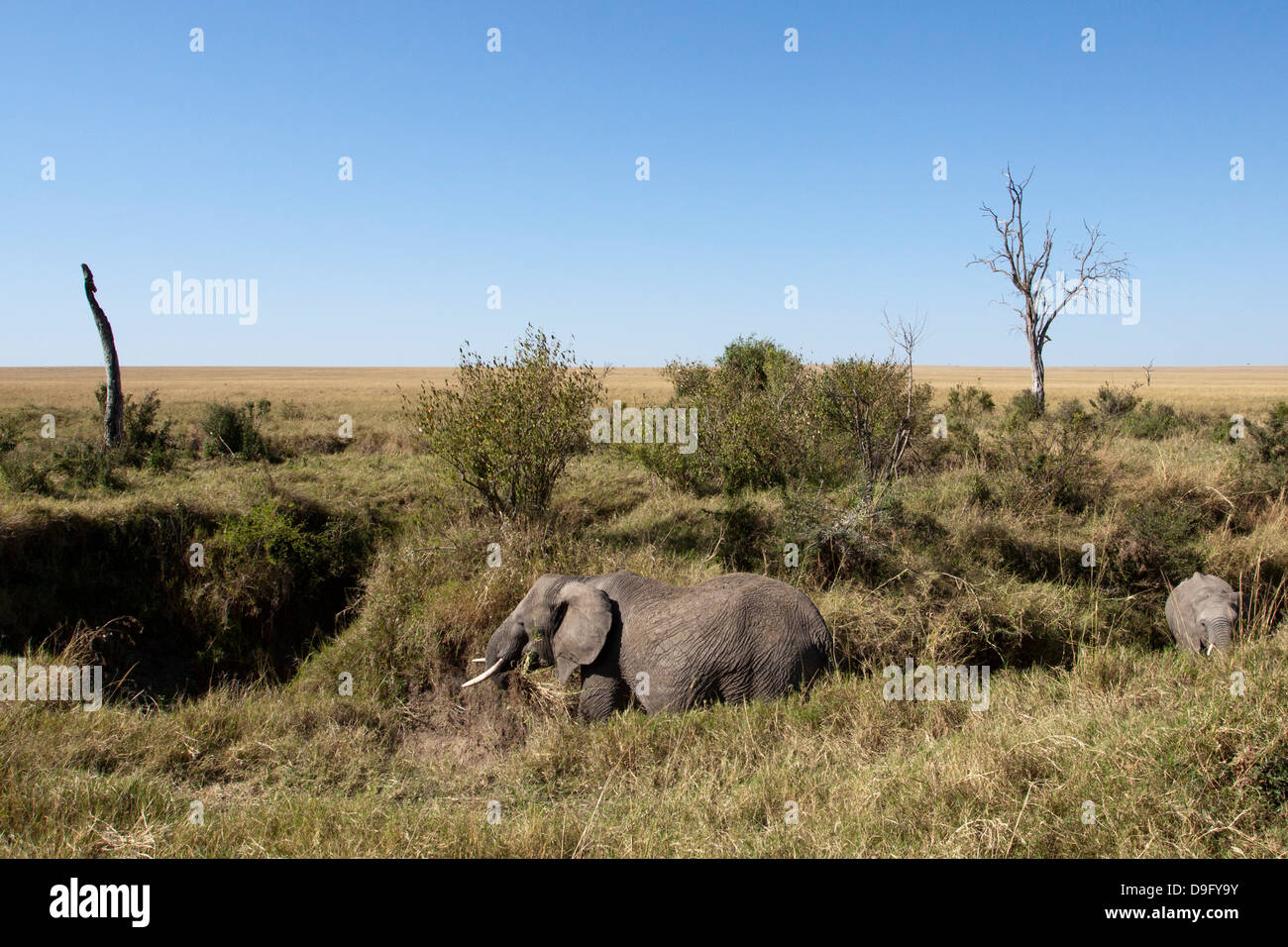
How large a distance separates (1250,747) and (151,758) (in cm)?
757

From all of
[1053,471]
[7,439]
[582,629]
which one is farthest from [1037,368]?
[7,439]

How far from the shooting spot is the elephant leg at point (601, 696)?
7172mm

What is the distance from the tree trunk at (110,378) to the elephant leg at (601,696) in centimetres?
1334

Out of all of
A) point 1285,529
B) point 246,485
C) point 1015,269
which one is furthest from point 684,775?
point 1015,269

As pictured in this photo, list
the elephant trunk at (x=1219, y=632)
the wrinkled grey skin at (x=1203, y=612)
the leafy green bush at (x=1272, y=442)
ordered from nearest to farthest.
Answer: the elephant trunk at (x=1219, y=632) → the wrinkled grey skin at (x=1203, y=612) → the leafy green bush at (x=1272, y=442)

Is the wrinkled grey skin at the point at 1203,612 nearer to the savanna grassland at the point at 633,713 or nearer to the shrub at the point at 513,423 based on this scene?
the savanna grassland at the point at 633,713

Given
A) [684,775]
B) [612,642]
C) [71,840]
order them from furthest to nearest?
[612,642], [684,775], [71,840]

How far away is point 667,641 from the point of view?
7.15 metres

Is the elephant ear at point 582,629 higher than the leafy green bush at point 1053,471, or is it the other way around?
the leafy green bush at point 1053,471

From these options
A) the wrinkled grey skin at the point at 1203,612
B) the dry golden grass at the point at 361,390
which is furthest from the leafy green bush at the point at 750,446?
the wrinkled grey skin at the point at 1203,612

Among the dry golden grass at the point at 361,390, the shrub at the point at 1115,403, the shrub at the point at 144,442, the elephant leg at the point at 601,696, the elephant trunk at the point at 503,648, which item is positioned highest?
the dry golden grass at the point at 361,390

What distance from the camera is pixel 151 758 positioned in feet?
19.7

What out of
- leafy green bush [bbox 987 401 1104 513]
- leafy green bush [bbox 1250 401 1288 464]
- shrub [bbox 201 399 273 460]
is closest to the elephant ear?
leafy green bush [bbox 987 401 1104 513]

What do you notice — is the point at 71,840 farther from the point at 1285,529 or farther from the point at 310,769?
the point at 1285,529
